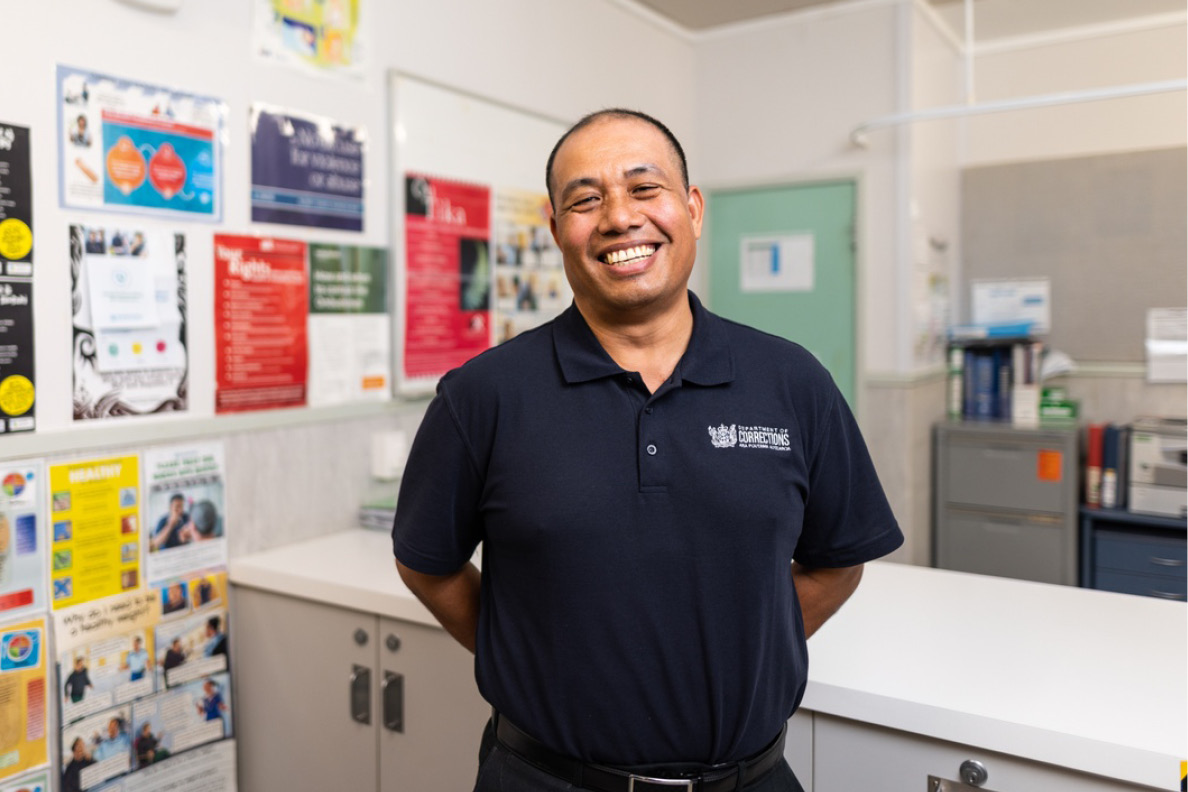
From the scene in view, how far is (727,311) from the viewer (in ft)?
13.9

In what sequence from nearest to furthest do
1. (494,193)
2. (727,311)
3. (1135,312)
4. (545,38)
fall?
(494,193)
(545,38)
(1135,312)
(727,311)

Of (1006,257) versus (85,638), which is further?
(1006,257)

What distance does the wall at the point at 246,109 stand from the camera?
1831 mm

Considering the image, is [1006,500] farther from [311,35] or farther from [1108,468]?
[311,35]

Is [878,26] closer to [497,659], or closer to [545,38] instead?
[545,38]

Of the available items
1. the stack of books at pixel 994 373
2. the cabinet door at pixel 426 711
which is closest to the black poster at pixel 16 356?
the cabinet door at pixel 426 711

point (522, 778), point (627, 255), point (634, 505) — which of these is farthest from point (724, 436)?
point (522, 778)

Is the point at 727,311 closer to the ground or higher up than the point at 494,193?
closer to the ground

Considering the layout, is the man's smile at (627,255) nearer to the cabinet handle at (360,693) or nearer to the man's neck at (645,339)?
the man's neck at (645,339)

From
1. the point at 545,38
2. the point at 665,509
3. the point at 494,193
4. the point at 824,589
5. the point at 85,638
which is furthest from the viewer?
the point at 545,38

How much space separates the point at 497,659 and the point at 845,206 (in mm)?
3194

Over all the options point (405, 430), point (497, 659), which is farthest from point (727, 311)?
point (497, 659)

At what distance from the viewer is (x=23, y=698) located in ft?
5.88

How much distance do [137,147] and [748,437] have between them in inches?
61.3
